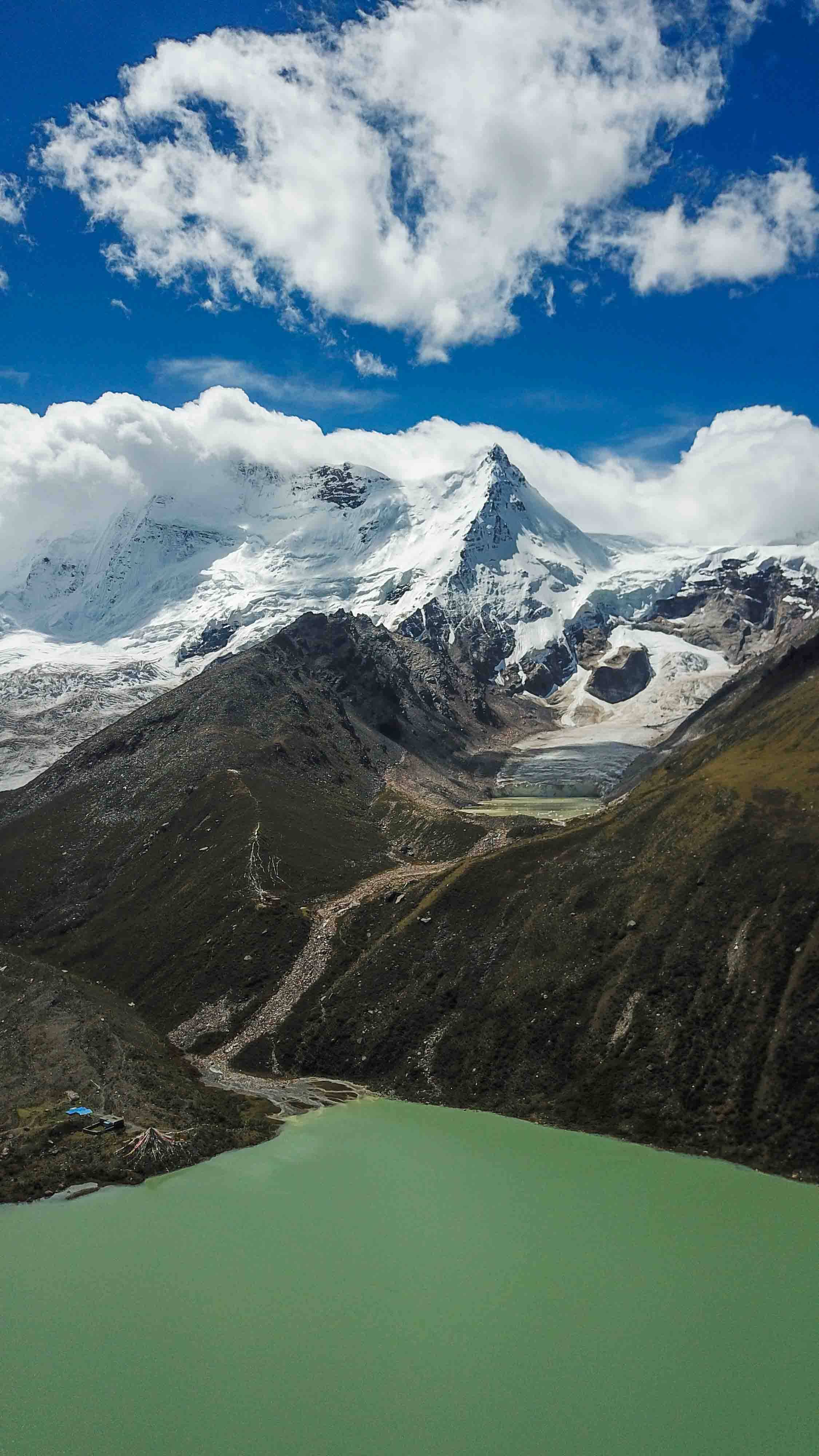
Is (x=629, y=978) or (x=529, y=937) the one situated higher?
(x=529, y=937)

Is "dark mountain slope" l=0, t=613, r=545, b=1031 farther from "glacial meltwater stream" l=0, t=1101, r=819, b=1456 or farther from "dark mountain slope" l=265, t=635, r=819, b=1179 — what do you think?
"glacial meltwater stream" l=0, t=1101, r=819, b=1456

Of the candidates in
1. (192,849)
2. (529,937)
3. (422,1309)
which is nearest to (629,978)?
(529,937)

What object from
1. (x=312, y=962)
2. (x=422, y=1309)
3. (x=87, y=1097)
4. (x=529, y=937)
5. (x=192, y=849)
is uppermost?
(x=192, y=849)

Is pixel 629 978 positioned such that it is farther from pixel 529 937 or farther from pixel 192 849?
pixel 192 849

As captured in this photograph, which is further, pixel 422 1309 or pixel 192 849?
pixel 192 849

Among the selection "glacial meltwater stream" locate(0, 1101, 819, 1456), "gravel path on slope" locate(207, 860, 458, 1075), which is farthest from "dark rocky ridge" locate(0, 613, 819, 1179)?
"glacial meltwater stream" locate(0, 1101, 819, 1456)

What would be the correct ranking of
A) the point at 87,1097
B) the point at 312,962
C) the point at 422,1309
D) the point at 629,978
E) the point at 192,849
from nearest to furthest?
1. the point at 422,1309
2. the point at 87,1097
3. the point at 629,978
4. the point at 312,962
5. the point at 192,849

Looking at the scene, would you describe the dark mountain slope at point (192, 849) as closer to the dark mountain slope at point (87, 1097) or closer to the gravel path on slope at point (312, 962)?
the gravel path on slope at point (312, 962)
